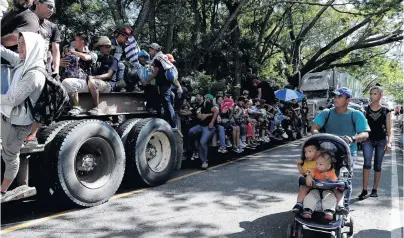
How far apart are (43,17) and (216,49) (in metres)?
11.3

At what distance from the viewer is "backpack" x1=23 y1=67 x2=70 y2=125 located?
3.92 meters

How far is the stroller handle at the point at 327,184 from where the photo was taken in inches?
154

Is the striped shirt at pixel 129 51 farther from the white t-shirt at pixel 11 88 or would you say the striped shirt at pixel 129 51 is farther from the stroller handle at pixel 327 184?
the stroller handle at pixel 327 184

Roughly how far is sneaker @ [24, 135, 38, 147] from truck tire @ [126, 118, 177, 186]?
5.24 feet

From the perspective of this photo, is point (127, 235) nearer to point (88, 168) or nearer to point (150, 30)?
point (88, 168)

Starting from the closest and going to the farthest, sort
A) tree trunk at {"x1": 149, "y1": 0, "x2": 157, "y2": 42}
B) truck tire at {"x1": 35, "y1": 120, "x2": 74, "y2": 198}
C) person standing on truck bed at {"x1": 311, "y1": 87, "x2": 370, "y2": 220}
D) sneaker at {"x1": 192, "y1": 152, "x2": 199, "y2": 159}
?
truck tire at {"x1": 35, "y1": 120, "x2": 74, "y2": 198}, person standing on truck bed at {"x1": 311, "y1": 87, "x2": 370, "y2": 220}, sneaker at {"x1": 192, "y1": 152, "x2": 199, "y2": 159}, tree trunk at {"x1": 149, "y1": 0, "x2": 157, "y2": 42}

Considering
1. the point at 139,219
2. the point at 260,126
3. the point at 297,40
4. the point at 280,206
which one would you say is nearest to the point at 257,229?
the point at 280,206

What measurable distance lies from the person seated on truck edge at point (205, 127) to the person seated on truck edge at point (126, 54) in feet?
6.86

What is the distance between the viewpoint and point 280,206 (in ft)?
17.1

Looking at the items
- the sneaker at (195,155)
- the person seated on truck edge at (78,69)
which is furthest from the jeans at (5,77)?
the sneaker at (195,155)

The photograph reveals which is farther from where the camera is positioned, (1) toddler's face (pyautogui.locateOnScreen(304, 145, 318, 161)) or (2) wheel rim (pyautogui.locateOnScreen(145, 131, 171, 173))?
(2) wheel rim (pyautogui.locateOnScreen(145, 131, 171, 173))

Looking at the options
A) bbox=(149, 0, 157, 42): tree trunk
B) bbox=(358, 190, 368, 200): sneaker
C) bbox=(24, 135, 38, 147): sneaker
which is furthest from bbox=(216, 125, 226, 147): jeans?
bbox=(149, 0, 157, 42): tree trunk

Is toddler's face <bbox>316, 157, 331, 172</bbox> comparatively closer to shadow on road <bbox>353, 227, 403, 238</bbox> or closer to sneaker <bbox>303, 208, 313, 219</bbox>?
sneaker <bbox>303, 208, 313, 219</bbox>

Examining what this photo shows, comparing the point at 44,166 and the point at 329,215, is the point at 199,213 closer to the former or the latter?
the point at 329,215
